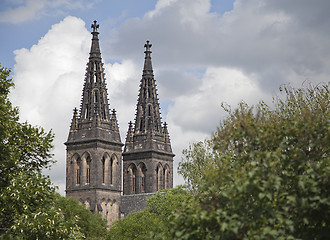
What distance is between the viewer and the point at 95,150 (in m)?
99.5

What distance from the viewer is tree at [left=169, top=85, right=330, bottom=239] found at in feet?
52.9

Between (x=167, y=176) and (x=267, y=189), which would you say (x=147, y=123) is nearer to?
(x=167, y=176)

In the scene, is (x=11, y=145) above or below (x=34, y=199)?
above

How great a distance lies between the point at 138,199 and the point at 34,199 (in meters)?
76.4

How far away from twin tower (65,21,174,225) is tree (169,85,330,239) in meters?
80.8

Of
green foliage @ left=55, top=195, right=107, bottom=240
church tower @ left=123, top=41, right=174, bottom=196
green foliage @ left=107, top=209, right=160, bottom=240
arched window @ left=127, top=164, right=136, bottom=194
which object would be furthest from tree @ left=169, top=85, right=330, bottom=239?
arched window @ left=127, top=164, right=136, bottom=194

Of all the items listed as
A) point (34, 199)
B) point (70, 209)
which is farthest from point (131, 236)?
point (34, 199)

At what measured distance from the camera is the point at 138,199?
104688mm

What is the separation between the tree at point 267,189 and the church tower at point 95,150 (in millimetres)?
81178

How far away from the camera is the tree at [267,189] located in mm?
16125

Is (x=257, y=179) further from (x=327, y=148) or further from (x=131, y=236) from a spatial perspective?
(x=131, y=236)

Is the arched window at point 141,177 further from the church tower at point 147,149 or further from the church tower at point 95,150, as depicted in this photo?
the church tower at point 95,150

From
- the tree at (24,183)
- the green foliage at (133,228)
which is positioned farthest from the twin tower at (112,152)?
the tree at (24,183)

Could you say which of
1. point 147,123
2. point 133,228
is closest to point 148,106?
point 147,123
